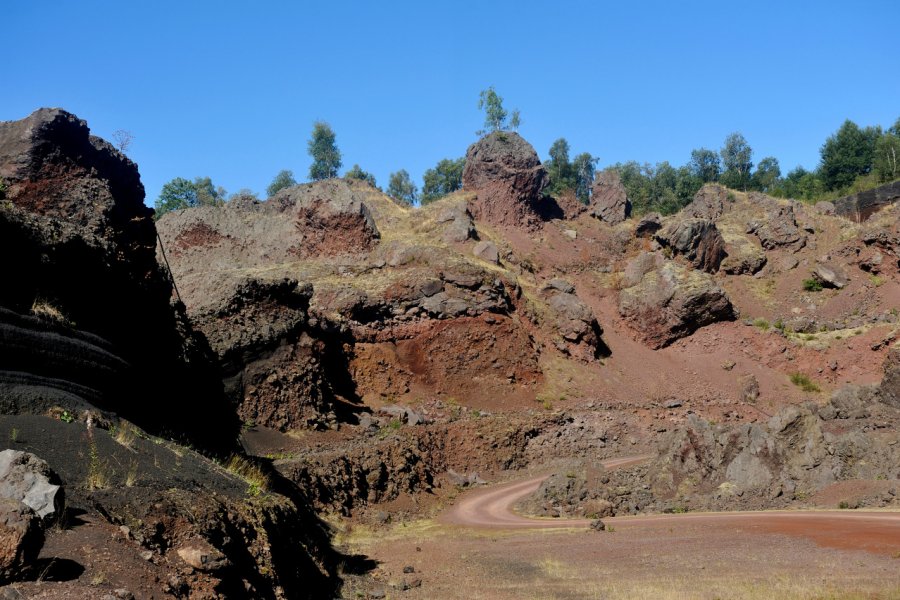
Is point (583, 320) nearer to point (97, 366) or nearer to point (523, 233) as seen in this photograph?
point (523, 233)

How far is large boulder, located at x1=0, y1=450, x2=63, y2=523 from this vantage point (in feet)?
22.4

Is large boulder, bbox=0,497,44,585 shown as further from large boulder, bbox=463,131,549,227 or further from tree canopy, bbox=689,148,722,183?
tree canopy, bbox=689,148,722,183

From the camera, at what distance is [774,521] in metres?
18.2

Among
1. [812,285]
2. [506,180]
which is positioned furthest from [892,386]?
[506,180]

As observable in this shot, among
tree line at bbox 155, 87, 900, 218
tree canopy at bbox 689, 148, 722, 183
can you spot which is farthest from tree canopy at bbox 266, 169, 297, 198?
tree canopy at bbox 689, 148, 722, 183

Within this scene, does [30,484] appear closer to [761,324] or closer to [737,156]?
[761,324]

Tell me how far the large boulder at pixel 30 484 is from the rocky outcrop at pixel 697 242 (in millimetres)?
53154

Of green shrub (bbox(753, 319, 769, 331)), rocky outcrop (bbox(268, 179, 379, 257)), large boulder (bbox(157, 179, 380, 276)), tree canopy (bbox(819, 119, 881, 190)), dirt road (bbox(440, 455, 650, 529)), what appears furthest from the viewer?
tree canopy (bbox(819, 119, 881, 190))

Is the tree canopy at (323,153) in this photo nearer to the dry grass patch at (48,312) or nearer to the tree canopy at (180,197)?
the tree canopy at (180,197)

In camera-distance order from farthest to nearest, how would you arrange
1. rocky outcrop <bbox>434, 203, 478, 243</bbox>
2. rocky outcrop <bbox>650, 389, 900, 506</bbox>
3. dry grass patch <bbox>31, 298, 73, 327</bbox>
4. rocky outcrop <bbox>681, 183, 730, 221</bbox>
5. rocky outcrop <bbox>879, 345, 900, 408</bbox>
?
rocky outcrop <bbox>681, 183, 730, 221</bbox> → rocky outcrop <bbox>434, 203, 478, 243</bbox> → rocky outcrop <bbox>879, 345, 900, 408</bbox> → rocky outcrop <bbox>650, 389, 900, 506</bbox> → dry grass patch <bbox>31, 298, 73, 327</bbox>

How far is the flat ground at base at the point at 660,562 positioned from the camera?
13.1 meters

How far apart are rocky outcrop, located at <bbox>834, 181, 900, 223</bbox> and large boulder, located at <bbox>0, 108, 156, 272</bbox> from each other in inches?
2455

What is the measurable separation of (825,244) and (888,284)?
26.7ft

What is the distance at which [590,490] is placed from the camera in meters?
25.0
